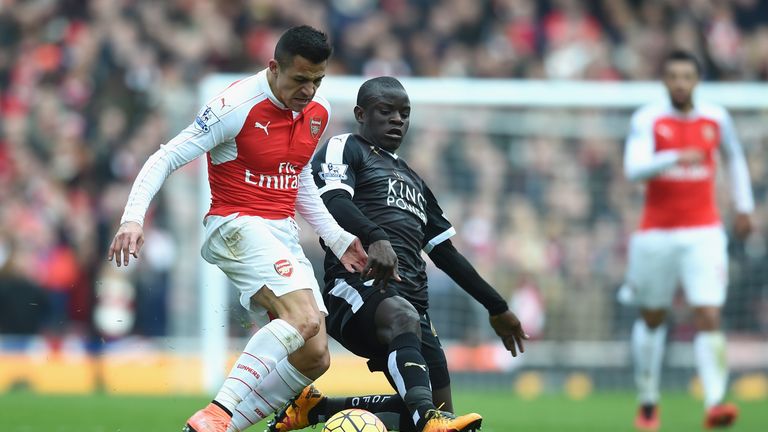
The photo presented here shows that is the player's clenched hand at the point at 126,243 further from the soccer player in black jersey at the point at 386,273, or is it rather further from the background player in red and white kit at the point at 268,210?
the soccer player in black jersey at the point at 386,273

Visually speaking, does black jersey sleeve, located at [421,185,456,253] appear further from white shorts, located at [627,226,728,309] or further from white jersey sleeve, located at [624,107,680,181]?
white shorts, located at [627,226,728,309]

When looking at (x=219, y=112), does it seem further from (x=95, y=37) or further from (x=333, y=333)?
(x=95, y=37)

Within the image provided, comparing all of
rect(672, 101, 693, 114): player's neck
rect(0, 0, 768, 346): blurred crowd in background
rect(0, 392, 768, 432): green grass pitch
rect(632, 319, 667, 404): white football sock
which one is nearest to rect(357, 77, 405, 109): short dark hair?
rect(0, 392, 768, 432): green grass pitch

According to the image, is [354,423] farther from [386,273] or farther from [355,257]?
[355,257]

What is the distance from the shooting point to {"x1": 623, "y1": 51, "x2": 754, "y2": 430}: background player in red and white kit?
1055cm

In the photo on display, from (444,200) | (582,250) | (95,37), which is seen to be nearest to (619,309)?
(582,250)

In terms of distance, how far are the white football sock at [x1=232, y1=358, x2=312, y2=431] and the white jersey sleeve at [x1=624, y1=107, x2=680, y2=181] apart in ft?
14.3

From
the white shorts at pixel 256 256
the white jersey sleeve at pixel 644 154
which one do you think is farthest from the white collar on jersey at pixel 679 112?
the white shorts at pixel 256 256

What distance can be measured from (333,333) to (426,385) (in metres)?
0.88

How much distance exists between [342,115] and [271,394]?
8.70m

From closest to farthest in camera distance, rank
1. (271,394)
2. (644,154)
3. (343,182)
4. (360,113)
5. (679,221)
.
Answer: (271,394) < (343,182) < (360,113) < (644,154) < (679,221)

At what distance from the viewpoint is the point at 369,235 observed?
6680mm

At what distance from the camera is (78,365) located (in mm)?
15766

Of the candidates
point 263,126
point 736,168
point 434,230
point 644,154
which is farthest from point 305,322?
point 736,168
